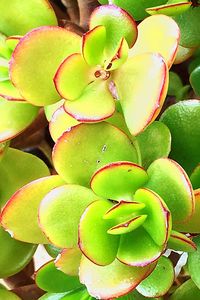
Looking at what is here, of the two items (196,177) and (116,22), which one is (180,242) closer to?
(196,177)

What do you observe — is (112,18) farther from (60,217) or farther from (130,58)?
(60,217)

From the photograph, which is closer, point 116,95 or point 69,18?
point 116,95

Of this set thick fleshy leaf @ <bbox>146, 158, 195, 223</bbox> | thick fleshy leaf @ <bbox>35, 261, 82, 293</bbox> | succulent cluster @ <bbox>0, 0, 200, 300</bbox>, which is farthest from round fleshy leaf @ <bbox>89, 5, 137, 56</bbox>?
thick fleshy leaf @ <bbox>35, 261, 82, 293</bbox>

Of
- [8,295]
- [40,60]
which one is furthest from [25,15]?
[8,295]

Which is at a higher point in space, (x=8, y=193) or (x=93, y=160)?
(x=93, y=160)

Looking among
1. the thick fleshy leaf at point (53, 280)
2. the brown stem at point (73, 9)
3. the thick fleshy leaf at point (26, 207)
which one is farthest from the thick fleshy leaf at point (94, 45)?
the brown stem at point (73, 9)

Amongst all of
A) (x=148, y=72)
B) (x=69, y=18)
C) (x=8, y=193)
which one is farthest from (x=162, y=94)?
(x=69, y=18)

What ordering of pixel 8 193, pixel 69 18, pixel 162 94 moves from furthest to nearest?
pixel 69 18, pixel 8 193, pixel 162 94
